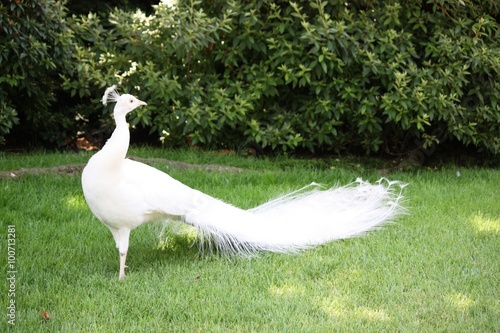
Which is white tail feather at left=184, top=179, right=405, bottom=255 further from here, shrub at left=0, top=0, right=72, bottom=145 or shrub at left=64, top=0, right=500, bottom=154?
shrub at left=0, top=0, right=72, bottom=145

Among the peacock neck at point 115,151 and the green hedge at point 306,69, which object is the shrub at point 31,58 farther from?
the peacock neck at point 115,151

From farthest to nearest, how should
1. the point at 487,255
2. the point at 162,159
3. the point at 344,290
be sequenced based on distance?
the point at 162,159 → the point at 487,255 → the point at 344,290

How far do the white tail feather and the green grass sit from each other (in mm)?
117

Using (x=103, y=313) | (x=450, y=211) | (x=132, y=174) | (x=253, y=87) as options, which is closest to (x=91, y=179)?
(x=132, y=174)

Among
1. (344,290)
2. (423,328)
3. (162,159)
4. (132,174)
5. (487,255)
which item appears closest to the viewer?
(423,328)

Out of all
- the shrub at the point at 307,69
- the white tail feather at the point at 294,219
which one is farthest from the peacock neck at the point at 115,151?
the shrub at the point at 307,69

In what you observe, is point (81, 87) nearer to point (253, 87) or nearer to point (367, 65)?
point (253, 87)

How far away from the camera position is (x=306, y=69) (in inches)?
289

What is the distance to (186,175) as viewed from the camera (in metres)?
6.63

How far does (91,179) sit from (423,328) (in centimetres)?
204

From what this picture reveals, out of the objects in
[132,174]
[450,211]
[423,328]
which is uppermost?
[132,174]

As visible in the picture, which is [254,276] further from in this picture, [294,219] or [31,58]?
[31,58]

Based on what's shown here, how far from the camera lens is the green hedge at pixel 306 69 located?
7.26 metres

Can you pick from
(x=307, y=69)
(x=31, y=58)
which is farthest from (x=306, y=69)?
(x=31, y=58)
